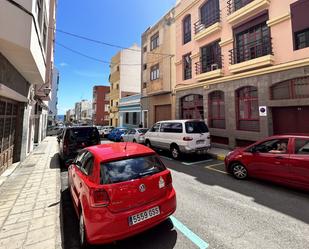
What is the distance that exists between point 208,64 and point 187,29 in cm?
458

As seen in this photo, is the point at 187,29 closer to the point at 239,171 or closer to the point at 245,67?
Result: the point at 245,67

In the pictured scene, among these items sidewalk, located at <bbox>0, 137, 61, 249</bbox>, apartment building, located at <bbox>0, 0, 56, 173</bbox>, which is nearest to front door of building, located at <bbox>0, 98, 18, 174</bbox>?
apartment building, located at <bbox>0, 0, 56, 173</bbox>

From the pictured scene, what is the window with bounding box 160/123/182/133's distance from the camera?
1004 cm

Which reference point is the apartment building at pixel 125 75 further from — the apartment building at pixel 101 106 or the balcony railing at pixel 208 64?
the balcony railing at pixel 208 64

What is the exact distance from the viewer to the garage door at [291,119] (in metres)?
8.97

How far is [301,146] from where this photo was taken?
527 cm

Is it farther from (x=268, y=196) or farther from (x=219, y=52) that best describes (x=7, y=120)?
(x=219, y=52)

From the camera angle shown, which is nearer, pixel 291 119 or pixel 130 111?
pixel 291 119

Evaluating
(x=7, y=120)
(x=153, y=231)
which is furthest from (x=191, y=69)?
(x=153, y=231)

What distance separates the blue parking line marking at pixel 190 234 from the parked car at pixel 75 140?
6.31 m

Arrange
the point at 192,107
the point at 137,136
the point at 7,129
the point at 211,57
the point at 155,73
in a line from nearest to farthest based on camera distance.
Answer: the point at 7,129, the point at 211,57, the point at 137,136, the point at 192,107, the point at 155,73

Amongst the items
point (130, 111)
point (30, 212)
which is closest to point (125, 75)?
point (130, 111)

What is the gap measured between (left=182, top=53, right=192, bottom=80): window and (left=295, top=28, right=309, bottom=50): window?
25.3ft

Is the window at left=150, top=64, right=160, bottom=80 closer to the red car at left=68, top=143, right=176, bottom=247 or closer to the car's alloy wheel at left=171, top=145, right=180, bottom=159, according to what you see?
the car's alloy wheel at left=171, top=145, right=180, bottom=159
